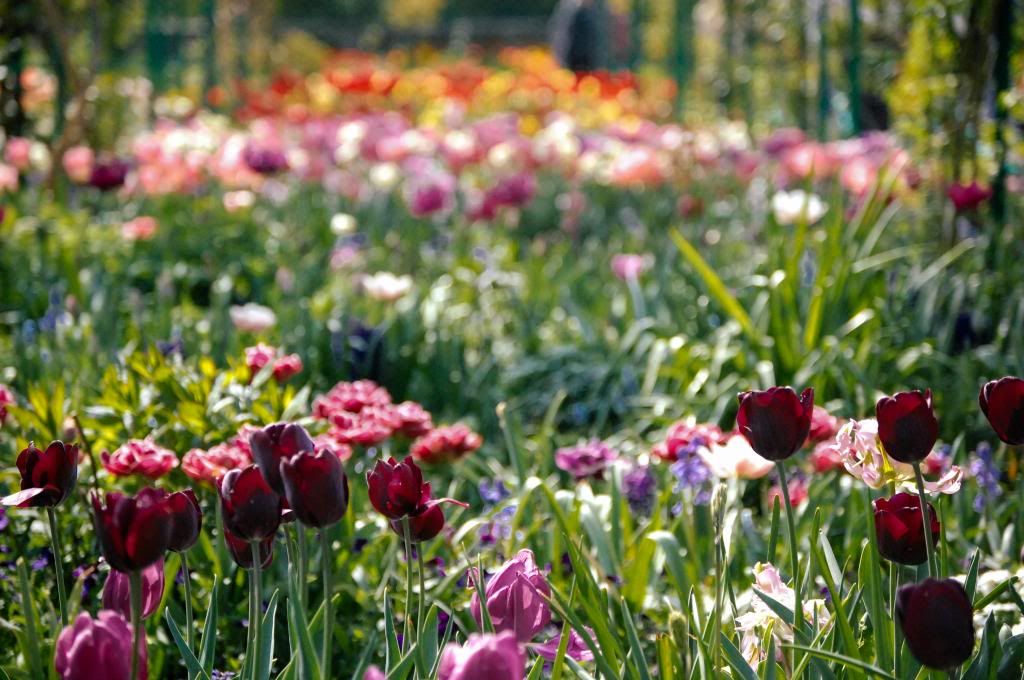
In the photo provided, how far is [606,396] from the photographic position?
3328 mm

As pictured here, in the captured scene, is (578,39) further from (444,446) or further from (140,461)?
(140,461)

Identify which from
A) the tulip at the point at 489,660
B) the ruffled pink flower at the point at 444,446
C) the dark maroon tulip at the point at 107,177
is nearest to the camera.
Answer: the tulip at the point at 489,660

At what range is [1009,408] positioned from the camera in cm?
126

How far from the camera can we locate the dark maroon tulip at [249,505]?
45.5 inches

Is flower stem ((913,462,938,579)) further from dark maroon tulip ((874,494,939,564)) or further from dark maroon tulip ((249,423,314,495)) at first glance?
dark maroon tulip ((249,423,314,495))

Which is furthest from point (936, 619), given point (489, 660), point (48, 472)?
point (48, 472)

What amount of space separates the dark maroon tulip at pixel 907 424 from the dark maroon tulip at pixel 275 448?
595 mm

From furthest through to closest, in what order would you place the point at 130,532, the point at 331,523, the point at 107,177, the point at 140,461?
the point at 107,177
the point at 140,461
the point at 331,523
the point at 130,532

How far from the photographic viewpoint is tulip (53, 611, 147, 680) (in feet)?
3.17

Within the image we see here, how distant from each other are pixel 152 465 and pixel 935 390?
1984mm

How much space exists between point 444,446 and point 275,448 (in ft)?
2.89

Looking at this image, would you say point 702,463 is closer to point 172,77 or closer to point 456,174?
point 456,174

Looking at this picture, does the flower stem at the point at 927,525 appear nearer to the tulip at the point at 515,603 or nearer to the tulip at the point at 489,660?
the tulip at the point at 515,603

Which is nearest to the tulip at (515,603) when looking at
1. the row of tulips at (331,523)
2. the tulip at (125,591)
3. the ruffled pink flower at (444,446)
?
the row of tulips at (331,523)
